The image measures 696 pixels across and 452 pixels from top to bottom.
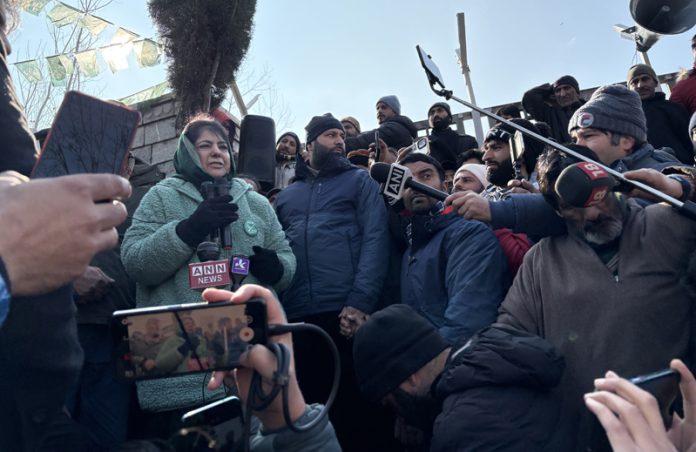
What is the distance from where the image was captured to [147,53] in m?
10.0

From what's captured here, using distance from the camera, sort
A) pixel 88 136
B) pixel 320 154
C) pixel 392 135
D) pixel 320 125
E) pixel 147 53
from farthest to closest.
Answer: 1. pixel 147 53
2. pixel 392 135
3. pixel 320 125
4. pixel 320 154
5. pixel 88 136

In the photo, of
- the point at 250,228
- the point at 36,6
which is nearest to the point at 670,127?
the point at 250,228

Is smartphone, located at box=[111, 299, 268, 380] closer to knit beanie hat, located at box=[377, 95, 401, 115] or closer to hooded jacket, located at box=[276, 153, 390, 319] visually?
hooded jacket, located at box=[276, 153, 390, 319]

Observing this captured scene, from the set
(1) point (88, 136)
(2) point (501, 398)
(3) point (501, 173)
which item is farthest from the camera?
(3) point (501, 173)

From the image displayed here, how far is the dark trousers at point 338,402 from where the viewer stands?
3832 mm

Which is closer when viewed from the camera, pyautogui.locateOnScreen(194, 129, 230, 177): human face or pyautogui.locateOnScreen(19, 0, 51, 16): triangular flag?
pyautogui.locateOnScreen(194, 129, 230, 177): human face

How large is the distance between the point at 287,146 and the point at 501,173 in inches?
139

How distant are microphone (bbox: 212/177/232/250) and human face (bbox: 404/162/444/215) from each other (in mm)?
1024

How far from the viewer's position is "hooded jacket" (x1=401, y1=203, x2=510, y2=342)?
323cm

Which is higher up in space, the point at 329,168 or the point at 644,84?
the point at 644,84

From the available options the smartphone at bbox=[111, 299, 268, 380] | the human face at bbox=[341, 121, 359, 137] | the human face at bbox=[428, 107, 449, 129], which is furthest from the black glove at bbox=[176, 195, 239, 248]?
the human face at bbox=[341, 121, 359, 137]

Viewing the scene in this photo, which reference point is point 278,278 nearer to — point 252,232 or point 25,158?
point 252,232

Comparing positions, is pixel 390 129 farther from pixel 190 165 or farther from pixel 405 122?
pixel 190 165

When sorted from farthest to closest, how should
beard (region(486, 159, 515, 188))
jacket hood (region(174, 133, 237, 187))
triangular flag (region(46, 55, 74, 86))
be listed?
triangular flag (region(46, 55, 74, 86)) < beard (region(486, 159, 515, 188)) < jacket hood (region(174, 133, 237, 187))
